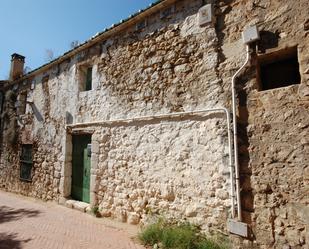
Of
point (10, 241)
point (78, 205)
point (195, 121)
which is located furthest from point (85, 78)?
point (10, 241)

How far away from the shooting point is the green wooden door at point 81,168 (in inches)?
263

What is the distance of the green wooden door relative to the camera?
669 cm

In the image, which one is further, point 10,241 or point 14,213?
point 14,213

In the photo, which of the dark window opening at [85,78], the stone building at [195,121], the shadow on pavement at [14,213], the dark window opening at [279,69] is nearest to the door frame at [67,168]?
the stone building at [195,121]

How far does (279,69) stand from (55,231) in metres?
4.93

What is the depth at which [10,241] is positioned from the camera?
438 cm

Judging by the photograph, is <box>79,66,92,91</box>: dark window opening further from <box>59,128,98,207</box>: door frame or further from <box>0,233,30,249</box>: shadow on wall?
<box>0,233,30,249</box>: shadow on wall

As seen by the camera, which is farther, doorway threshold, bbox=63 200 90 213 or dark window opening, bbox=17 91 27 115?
dark window opening, bbox=17 91 27 115

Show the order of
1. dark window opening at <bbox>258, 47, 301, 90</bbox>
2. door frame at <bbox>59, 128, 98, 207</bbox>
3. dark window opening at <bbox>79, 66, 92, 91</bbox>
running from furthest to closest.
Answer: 1. dark window opening at <bbox>79, 66, 92, 91</bbox>
2. door frame at <bbox>59, 128, 98, 207</bbox>
3. dark window opening at <bbox>258, 47, 301, 90</bbox>

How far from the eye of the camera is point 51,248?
159 inches

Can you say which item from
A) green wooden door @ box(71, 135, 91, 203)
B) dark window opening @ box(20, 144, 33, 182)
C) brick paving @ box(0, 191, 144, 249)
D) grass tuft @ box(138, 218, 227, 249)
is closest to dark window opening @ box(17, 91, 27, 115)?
dark window opening @ box(20, 144, 33, 182)

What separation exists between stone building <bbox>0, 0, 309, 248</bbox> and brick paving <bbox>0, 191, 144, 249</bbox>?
0.49 m

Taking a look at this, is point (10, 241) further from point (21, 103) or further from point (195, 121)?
point (21, 103)

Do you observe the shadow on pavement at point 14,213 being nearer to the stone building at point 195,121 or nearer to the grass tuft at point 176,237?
the stone building at point 195,121
